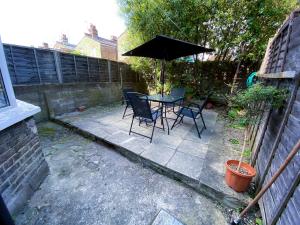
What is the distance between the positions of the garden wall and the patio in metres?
0.77

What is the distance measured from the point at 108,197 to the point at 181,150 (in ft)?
4.35

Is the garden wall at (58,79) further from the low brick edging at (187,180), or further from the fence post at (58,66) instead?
the low brick edging at (187,180)

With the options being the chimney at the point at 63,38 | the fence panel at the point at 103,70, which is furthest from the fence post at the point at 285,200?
the chimney at the point at 63,38

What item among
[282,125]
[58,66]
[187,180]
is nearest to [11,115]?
[187,180]

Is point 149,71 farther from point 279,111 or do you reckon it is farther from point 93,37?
point 93,37

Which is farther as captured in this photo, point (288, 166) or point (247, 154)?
point (247, 154)

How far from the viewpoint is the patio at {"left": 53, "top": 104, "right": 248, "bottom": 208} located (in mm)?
1656

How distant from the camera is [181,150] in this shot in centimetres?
235

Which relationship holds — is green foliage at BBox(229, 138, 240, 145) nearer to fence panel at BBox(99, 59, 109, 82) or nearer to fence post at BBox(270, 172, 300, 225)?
fence post at BBox(270, 172, 300, 225)

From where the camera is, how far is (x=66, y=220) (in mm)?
1339

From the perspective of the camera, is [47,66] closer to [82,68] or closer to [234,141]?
[82,68]

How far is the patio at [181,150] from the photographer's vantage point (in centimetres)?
166

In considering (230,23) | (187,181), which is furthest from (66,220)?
(230,23)

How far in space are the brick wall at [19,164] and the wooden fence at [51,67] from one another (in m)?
2.50
